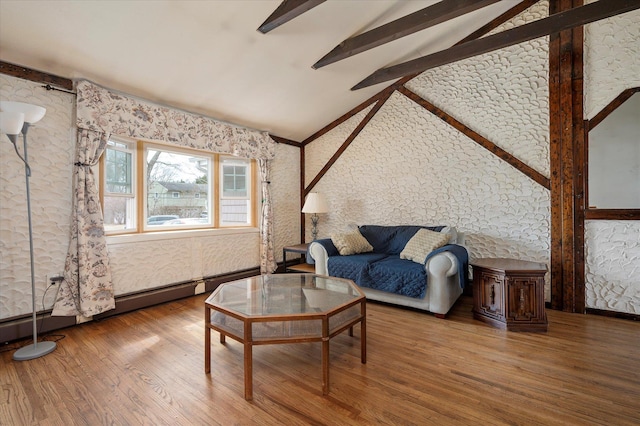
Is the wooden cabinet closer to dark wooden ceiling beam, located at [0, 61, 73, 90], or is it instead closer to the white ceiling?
the white ceiling

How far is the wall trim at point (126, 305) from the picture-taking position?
8.04 ft

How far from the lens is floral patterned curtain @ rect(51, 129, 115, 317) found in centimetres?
271

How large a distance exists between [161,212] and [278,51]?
2388 mm

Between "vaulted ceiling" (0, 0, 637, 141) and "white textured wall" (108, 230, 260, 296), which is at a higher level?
"vaulted ceiling" (0, 0, 637, 141)

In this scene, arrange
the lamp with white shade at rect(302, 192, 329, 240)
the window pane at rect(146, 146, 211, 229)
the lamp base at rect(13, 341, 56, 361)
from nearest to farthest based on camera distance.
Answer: the lamp base at rect(13, 341, 56, 361), the window pane at rect(146, 146, 211, 229), the lamp with white shade at rect(302, 192, 329, 240)

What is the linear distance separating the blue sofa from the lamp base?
256cm

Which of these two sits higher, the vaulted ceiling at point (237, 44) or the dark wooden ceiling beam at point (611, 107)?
the vaulted ceiling at point (237, 44)

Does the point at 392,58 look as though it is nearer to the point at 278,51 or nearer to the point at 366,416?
the point at 278,51

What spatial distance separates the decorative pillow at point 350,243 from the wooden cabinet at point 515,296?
1.46 meters

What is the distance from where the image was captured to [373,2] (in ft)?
9.11

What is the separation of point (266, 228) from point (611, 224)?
4.07 metres

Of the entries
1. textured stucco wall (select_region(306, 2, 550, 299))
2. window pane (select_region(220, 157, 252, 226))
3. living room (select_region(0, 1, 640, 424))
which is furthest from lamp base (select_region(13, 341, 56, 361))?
textured stucco wall (select_region(306, 2, 550, 299))

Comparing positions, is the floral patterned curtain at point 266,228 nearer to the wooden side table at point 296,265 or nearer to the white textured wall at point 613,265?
the wooden side table at point 296,265

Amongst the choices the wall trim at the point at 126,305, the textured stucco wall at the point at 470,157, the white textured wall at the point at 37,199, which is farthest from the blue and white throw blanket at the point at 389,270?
the white textured wall at the point at 37,199
